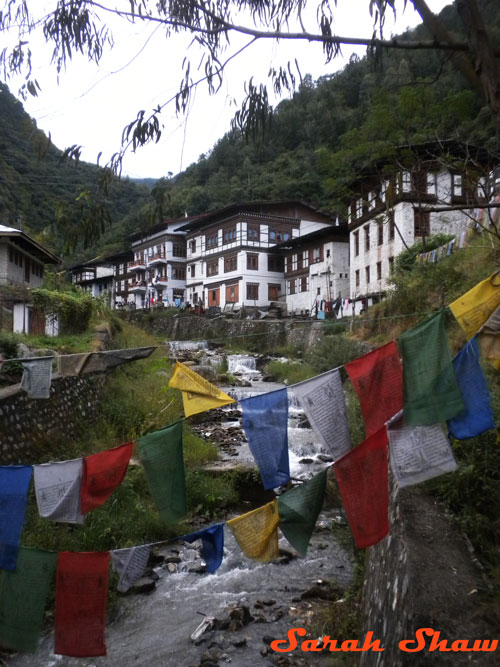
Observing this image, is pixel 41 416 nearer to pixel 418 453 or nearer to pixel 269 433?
pixel 269 433

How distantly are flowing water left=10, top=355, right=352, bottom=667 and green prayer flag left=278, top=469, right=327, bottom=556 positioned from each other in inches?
81.0

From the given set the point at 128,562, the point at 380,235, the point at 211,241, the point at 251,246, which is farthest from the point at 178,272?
the point at 128,562

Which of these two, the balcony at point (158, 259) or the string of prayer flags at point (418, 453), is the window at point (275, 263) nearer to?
the balcony at point (158, 259)

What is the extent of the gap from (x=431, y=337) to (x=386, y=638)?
2394 millimetres

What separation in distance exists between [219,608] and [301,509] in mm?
3469

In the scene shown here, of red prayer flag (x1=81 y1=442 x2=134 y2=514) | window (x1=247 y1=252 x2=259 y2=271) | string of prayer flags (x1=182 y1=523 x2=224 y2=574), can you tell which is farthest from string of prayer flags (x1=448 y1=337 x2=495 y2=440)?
window (x1=247 y1=252 x2=259 y2=271)

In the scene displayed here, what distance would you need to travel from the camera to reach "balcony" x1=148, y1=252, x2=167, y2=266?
52750mm

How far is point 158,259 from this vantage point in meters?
53.0

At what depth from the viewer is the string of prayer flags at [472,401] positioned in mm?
3873

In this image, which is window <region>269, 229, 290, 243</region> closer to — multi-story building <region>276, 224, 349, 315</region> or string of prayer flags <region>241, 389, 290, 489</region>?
multi-story building <region>276, 224, 349, 315</region>

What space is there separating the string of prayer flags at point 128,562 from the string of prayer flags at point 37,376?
289 cm

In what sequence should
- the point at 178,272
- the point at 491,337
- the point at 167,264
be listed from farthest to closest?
1. the point at 178,272
2. the point at 167,264
3. the point at 491,337

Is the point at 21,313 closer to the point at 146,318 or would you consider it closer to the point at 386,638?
the point at 386,638

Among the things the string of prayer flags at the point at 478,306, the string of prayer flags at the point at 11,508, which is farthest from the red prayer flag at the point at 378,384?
→ the string of prayer flags at the point at 11,508
